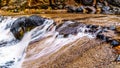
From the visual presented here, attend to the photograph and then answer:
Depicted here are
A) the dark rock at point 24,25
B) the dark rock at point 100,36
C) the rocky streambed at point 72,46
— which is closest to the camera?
the rocky streambed at point 72,46

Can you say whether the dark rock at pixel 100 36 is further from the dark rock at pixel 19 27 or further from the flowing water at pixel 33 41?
the dark rock at pixel 19 27

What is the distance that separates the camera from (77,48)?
10.7 meters

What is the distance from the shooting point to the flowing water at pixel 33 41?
37.0 feet

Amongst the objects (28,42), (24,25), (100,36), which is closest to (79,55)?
(100,36)

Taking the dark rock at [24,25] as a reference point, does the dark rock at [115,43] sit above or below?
below

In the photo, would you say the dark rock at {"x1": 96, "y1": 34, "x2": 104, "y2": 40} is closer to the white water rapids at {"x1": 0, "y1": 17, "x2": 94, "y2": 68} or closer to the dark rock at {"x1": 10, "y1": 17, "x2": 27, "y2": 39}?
the white water rapids at {"x1": 0, "y1": 17, "x2": 94, "y2": 68}

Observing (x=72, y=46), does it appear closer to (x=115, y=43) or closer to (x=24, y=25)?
(x=115, y=43)

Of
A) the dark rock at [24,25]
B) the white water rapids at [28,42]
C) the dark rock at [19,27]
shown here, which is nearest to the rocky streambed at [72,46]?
the white water rapids at [28,42]

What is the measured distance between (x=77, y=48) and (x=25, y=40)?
3.76 m

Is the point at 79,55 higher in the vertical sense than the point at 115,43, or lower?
lower

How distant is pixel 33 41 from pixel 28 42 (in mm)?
313

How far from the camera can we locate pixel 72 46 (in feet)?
36.1

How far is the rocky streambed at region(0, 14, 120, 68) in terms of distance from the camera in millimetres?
9680

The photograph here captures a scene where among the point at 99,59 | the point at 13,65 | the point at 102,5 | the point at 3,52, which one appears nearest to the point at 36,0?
the point at 102,5
